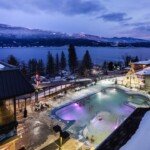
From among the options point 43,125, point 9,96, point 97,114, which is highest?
point 9,96

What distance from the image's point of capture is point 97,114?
21438 millimetres

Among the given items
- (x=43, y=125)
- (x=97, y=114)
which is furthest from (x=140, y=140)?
(x=97, y=114)

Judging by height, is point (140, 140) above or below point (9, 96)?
below

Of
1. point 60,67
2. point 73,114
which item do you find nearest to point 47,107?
point 73,114

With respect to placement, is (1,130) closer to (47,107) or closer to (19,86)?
(19,86)

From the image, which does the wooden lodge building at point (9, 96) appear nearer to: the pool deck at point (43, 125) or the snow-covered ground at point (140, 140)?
the snow-covered ground at point (140, 140)

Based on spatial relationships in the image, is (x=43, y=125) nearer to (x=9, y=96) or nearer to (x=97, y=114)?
(x=97, y=114)

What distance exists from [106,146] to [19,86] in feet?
12.2

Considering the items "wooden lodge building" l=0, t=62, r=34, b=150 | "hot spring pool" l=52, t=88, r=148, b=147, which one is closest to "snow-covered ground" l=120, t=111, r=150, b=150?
"wooden lodge building" l=0, t=62, r=34, b=150

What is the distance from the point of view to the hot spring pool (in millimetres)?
17312

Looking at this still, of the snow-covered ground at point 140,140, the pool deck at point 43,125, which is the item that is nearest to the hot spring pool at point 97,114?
the pool deck at point 43,125

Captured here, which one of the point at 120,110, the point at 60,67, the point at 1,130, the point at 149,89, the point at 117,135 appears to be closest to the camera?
the point at 117,135

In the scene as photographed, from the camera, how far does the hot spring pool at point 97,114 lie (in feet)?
56.8

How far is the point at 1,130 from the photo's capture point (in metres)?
8.07
